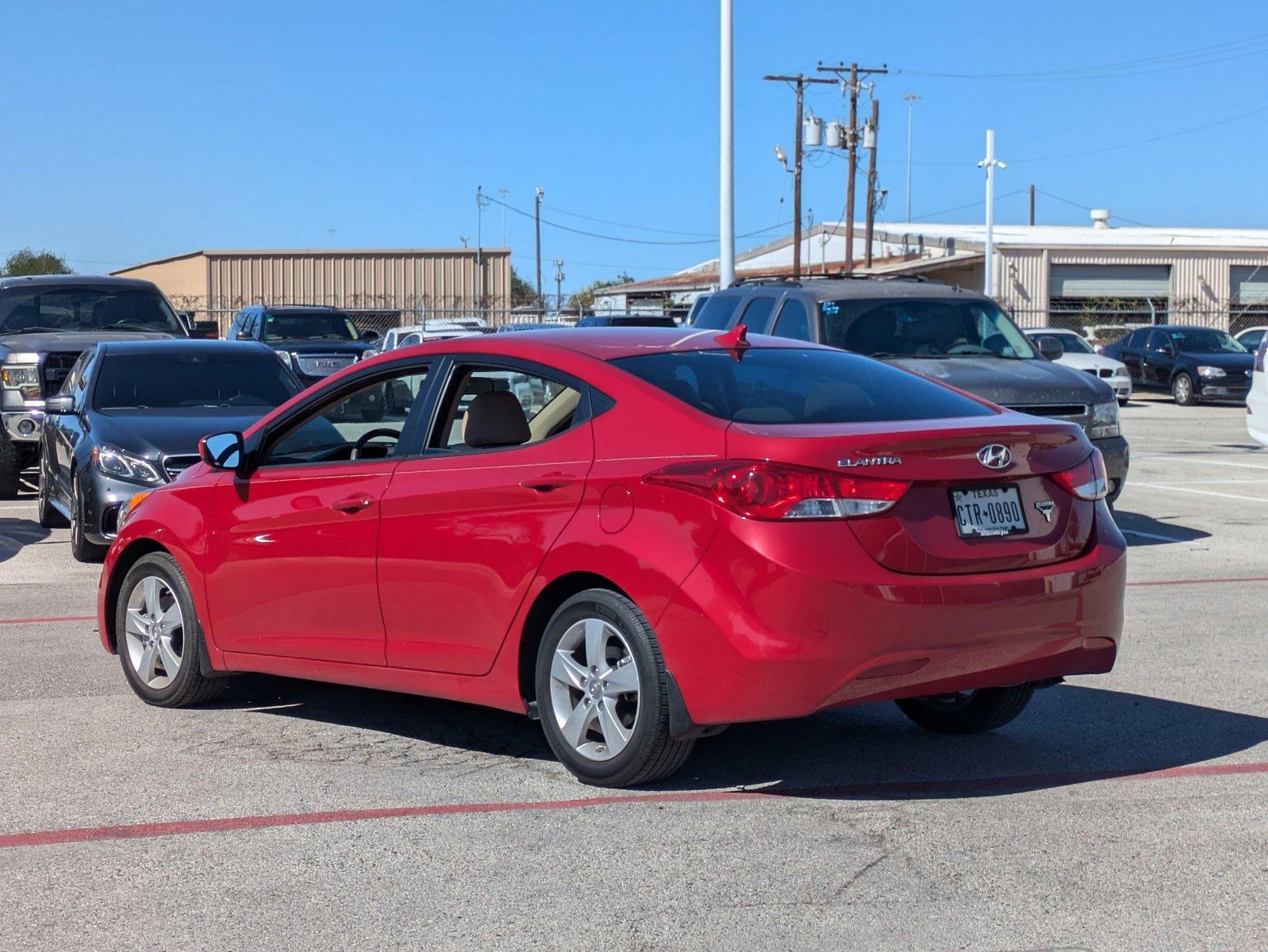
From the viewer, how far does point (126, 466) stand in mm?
11117

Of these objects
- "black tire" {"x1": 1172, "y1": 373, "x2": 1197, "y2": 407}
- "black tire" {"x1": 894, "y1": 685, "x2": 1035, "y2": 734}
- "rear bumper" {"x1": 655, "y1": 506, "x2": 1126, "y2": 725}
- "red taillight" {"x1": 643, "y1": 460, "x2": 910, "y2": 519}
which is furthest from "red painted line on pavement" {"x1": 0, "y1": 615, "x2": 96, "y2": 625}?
"black tire" {"x1": 1172, "y1": 373, "x2": 1197, "y2": 407}

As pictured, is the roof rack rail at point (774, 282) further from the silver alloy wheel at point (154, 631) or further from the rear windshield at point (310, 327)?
the rear windshield at point (310, 327)

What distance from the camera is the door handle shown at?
218 inches

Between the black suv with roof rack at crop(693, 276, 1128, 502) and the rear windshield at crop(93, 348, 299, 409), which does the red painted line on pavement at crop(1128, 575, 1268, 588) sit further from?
the rear windshield at crop(93, 348, 299, 409)

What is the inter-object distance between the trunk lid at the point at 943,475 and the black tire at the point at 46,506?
366 inches

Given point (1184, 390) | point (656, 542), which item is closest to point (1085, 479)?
point (656, 542)

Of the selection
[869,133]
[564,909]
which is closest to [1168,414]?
[869,133]

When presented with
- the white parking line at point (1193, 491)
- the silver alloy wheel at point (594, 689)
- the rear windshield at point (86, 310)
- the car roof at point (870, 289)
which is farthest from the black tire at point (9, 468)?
the silver alloy wheel at point (594, 689)

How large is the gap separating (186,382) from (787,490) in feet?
27.6

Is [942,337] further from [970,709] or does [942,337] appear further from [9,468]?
[9,468]

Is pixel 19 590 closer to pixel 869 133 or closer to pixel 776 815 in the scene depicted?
pixel 776 815

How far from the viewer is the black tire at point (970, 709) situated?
20.5ft

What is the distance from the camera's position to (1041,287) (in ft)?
164

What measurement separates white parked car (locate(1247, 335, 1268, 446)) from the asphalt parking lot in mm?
7404
